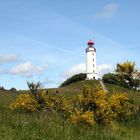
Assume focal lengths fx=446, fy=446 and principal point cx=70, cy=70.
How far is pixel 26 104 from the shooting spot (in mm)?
28859

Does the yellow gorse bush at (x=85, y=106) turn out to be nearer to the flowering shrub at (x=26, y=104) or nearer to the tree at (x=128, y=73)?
the flowering shrub at (x=26, y=104)

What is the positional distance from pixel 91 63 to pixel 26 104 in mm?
89508

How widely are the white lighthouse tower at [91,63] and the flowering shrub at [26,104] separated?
86.4 m

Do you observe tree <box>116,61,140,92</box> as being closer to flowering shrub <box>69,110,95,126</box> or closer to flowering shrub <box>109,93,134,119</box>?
flowering shrub <box>109,93,134,119</box>

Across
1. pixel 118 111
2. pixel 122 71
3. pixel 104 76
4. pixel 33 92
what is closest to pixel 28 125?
pixel 33 92

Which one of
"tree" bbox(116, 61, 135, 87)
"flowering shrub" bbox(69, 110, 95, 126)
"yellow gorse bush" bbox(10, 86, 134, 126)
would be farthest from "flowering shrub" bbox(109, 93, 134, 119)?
"tree" bbox(116, 61, 135, 87)

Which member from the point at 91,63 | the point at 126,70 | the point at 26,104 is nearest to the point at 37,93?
the point at 26,104

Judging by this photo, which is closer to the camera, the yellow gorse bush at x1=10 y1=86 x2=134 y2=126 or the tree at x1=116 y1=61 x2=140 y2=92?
the yellow gorse bush at x1=10 y1=86 x2=134 y2=126

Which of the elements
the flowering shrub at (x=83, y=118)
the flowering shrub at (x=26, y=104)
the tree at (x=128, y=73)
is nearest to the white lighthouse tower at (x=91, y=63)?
the tree at (x=128, y=73)

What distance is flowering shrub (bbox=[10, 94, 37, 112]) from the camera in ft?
94.7

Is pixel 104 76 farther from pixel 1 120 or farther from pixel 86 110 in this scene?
pixel 1 120

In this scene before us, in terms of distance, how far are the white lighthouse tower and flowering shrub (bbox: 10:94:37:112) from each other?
86419 millimetres

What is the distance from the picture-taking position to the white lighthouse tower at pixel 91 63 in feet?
384

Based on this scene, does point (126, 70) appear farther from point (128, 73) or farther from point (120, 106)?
point (120, 106)
